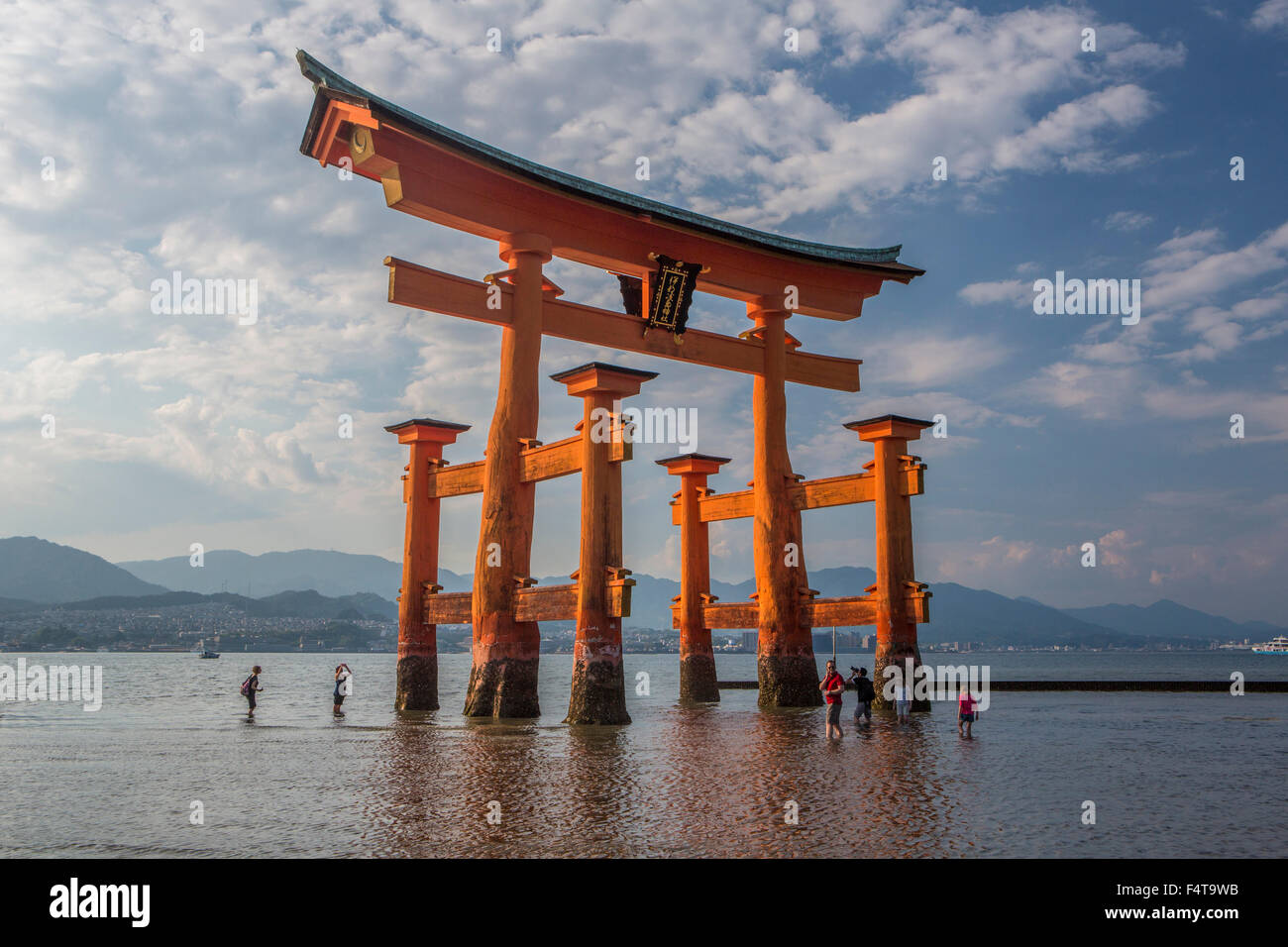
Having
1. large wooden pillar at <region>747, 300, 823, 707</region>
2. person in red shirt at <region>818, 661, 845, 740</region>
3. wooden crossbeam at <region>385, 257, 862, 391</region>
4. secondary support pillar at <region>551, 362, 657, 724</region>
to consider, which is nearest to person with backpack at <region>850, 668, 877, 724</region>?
person in red shirt at <region>818, 661, 845, 740</region>

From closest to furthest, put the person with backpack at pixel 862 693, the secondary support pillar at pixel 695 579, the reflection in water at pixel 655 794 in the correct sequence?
the reflection in water at pixel 655 794, the person with backpack at pixel 862 693, the secondary support pillar at pixel 695 579

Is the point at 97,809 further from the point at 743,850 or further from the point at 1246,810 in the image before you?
the point at 1246,810

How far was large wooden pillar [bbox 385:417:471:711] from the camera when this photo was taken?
2573 cm

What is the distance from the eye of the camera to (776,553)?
26.0 metres

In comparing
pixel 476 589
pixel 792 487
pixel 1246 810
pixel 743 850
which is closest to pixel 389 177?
pixel 476 589

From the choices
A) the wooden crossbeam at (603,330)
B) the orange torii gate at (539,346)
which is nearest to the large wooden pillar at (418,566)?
the orange torii gate at (539,346)

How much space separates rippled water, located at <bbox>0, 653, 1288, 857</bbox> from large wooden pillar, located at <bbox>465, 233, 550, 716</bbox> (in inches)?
40.1

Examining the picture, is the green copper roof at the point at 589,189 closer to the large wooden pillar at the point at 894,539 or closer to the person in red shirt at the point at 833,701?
the large wooden pillar at the point at 894,539

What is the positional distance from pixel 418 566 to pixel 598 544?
7.85 metres

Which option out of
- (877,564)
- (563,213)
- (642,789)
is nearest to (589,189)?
(563,213)

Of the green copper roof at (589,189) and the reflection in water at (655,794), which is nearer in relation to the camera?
the reflection in water at (655,794)

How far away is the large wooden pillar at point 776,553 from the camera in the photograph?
84.7 ft

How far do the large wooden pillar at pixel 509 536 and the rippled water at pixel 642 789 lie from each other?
1.02 meters

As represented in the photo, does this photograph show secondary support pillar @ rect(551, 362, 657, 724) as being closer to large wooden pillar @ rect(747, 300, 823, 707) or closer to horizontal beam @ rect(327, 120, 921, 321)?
horizontal beam @ rect(327, 120, 921, 321)
